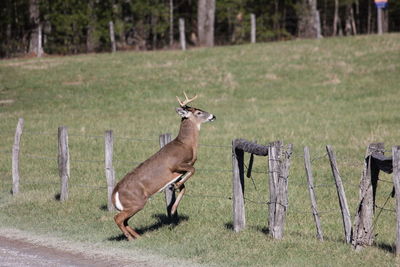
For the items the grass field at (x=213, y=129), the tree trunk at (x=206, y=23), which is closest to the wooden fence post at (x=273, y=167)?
the grass field at (x=213, y=129)

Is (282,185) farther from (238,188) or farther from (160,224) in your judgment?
(160,224)

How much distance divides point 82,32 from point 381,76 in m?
23.4

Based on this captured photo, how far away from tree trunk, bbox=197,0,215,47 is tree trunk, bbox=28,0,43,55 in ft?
32.6

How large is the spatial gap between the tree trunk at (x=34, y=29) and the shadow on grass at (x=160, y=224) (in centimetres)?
3307

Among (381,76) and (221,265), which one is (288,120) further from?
(221,265)

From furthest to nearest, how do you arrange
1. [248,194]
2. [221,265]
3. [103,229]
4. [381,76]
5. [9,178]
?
[381,76]
[9,178]
[248,194]
[103,229]
[221,265]

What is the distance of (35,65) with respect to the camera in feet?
133

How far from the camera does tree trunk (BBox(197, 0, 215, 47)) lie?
47.5 m

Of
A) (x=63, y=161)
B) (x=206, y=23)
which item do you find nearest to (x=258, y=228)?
(x=63, y=161)

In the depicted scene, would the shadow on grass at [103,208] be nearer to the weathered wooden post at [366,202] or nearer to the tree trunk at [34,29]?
the weathered wooden post at [366,202]

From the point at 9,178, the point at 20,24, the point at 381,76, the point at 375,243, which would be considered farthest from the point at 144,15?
the point at 375,243

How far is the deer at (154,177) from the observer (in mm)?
12578

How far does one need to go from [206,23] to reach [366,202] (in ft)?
122

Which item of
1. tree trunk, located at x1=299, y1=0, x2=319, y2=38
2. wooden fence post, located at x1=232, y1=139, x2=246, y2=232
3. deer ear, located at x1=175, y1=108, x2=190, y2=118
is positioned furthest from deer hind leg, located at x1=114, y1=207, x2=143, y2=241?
tree trunk, located at x1=299, y1=0, x2=319, y2=38
